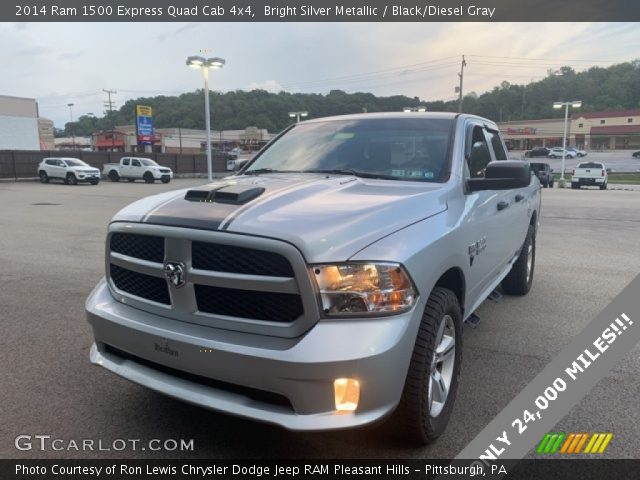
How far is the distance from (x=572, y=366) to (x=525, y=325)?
49.5 inches

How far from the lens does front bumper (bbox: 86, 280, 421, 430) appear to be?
211 cm

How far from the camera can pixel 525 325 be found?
4695mm

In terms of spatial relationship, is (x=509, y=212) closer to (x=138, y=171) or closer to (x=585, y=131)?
(x=138, y=171)

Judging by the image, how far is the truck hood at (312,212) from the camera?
224cm

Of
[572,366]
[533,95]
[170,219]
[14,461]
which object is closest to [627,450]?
[572,366]

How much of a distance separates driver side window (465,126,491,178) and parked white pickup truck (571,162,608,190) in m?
29.0

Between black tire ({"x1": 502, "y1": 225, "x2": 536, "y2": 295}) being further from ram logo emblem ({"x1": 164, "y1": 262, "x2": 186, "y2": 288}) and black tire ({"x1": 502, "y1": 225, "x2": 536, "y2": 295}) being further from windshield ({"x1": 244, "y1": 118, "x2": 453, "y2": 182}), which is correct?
ram logo emblem ({"x1": 164, "y1": 262, "x2": 186, "y2": 288})

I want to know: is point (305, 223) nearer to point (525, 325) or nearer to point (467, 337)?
A: point (467, 337)

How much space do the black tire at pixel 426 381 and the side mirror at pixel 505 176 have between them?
2.84 feet

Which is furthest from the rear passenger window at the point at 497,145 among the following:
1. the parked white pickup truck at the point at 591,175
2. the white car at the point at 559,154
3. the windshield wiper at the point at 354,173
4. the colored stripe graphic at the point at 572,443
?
the white car at the point at 559,154

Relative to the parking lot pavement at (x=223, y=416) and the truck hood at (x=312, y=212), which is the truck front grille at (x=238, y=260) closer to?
the truck hood at (x=312, y=212)

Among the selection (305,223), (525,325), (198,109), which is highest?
(198,109)

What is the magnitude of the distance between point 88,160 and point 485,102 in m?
66.1

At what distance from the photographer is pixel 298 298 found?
7.20 feet
